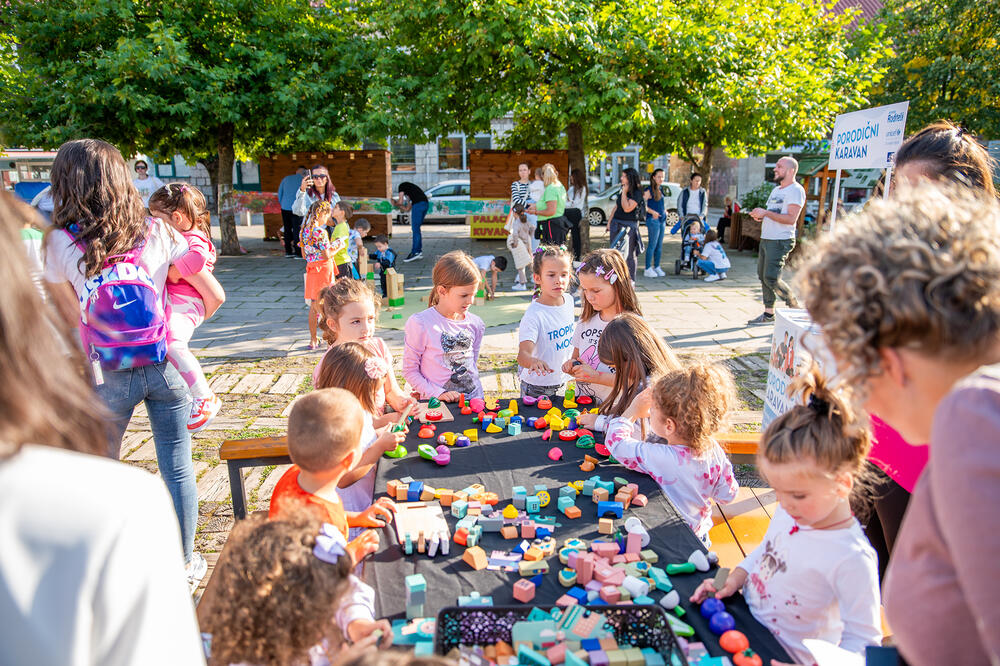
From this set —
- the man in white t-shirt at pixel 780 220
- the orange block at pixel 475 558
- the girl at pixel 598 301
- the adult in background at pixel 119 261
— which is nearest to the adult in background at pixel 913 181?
the orange block at pixel 475 558

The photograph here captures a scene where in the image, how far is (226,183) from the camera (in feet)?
44.9

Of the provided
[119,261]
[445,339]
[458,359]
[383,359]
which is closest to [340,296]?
[383,359]

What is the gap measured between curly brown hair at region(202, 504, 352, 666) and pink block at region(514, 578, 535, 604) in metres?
0.58

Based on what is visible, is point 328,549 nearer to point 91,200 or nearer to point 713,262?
point 91,200

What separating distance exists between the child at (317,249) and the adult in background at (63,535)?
6.57 metres

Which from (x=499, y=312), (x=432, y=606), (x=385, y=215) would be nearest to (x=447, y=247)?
(x=385, y=215)

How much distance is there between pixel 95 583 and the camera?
0.78 m

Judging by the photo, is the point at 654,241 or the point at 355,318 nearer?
the point at 355,318

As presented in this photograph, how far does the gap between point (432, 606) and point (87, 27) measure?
45.6 feet

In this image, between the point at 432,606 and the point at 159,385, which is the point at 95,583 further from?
the point at 159,385

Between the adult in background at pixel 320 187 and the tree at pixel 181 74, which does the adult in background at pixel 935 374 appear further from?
the tree at pixel 181 74

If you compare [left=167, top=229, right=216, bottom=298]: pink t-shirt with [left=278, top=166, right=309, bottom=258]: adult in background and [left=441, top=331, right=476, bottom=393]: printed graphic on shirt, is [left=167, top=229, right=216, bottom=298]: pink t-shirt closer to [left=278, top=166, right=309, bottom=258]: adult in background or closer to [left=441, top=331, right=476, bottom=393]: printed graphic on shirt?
[left=441, top=331, right=476, bottom=393]: printed graphic on shirt

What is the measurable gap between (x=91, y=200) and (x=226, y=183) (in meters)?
12.1

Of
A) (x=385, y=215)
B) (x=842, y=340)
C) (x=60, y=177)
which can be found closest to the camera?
(x=842, y=340)
